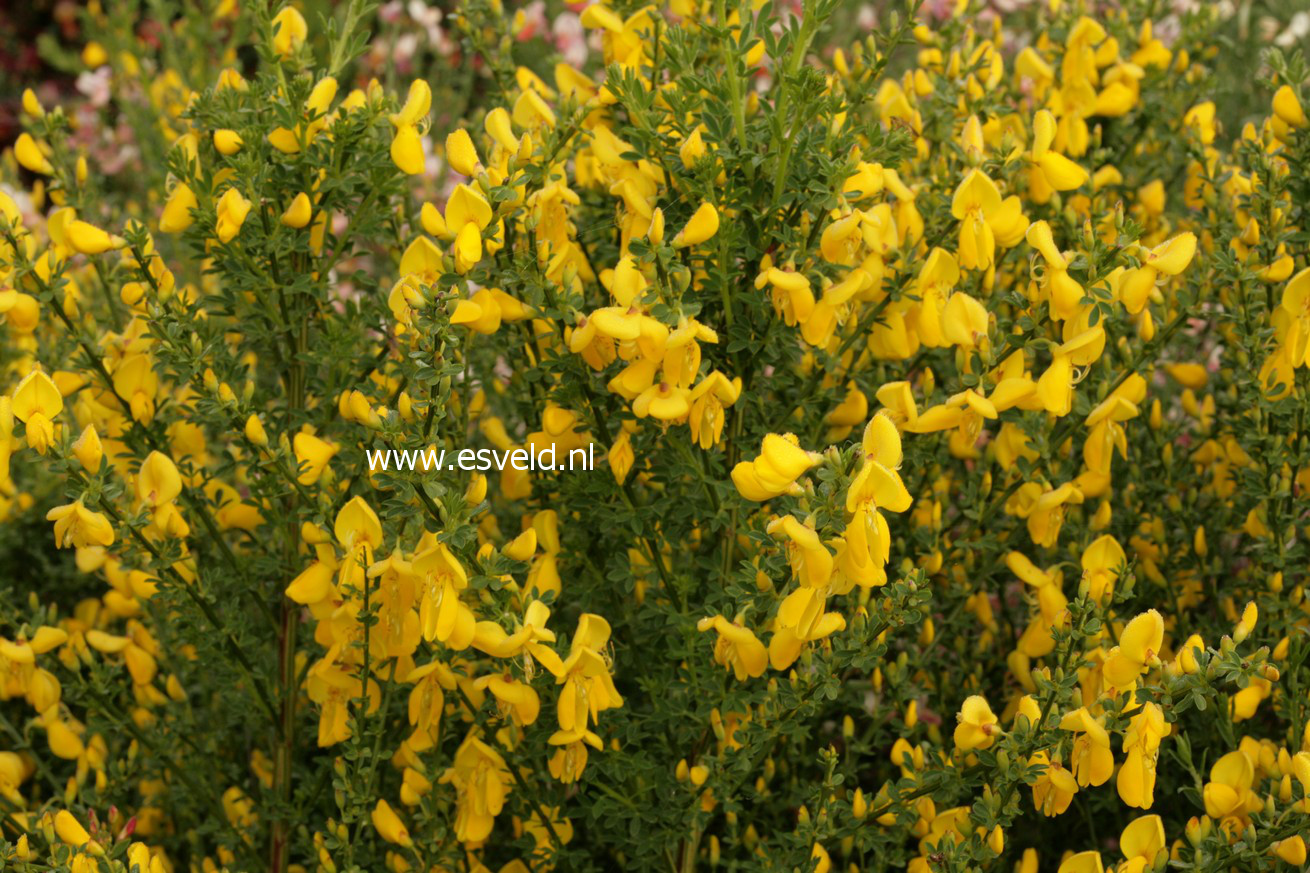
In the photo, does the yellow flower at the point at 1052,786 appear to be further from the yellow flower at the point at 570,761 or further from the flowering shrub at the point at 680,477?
the yellow flower at the point at 570,761

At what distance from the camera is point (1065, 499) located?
151 cm

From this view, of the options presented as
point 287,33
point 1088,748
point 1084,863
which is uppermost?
point 287,33

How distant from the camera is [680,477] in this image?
149cm

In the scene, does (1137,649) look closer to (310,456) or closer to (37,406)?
(310,456)

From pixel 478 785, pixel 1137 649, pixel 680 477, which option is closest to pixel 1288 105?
pixel 1137 649

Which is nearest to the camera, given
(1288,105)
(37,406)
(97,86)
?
(37,406)

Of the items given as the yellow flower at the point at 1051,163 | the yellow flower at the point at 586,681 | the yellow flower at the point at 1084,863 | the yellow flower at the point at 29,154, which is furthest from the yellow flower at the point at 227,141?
the yellow flower at the point at 1084,863

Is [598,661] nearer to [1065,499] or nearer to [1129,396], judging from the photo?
[1065,499]

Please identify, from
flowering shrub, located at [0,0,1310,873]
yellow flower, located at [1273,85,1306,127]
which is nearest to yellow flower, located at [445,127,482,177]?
flowering shrub, located at [0,0,1310,873]

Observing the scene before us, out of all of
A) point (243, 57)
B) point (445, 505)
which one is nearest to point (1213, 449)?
point (445, 505)

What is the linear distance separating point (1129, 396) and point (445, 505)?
81 centimetres

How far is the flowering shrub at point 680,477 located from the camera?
129cm

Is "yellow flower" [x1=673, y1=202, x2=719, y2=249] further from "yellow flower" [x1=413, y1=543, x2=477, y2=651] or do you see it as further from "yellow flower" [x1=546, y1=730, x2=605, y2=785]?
"yellow flower" [x1=546, y1=730, x2=605, y2=785]

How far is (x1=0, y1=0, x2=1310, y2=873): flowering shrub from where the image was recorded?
1.29 m
